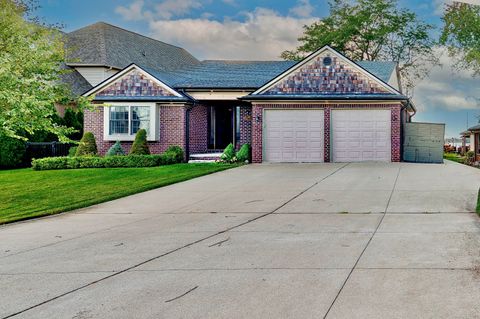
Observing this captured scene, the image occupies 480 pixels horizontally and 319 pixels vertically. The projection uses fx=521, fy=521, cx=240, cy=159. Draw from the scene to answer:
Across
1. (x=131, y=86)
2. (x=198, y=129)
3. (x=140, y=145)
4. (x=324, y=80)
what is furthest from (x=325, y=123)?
(x=131, y=86)

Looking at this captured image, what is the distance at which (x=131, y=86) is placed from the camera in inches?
1021

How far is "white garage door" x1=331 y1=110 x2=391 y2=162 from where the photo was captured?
78.9 ft

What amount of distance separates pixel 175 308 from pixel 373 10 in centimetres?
4647

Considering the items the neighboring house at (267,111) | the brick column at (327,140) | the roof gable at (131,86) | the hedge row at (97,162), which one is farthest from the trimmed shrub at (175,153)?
the brick column at (327,140)

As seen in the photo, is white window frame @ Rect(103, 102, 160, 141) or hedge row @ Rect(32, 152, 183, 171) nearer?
hedge row @ Rect(32, 152, 183, 171)

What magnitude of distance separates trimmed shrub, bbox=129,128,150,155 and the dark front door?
187 inches

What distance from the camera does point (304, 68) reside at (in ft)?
81.3

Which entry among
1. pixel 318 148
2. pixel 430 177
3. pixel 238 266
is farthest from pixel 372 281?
pixel 318 148

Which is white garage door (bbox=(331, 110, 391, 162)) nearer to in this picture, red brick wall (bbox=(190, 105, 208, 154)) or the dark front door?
the dark front door

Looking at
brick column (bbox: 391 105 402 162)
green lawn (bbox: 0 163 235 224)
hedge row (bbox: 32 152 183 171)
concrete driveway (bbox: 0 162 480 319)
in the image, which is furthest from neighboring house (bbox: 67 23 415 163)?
concrete driveway (bbox: 0 162 480 319)

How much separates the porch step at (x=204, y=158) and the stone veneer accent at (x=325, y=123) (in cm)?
209

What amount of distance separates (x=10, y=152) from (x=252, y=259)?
22553 millimetres

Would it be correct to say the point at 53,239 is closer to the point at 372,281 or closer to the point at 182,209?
the point at 182,209

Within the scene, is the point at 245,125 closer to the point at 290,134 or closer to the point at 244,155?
the point at 244,155
